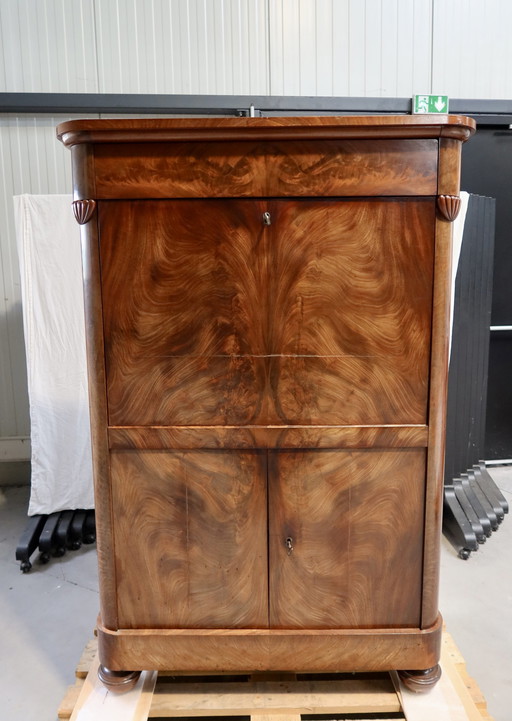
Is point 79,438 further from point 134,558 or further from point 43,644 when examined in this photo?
point 134,558

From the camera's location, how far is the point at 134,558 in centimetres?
153

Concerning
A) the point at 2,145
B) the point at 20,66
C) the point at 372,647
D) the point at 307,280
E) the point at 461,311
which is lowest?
the point at 372,647

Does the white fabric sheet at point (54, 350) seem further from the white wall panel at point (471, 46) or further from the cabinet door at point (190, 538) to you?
the white wall panel at point (471, 46)

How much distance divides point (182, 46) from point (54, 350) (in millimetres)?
1891

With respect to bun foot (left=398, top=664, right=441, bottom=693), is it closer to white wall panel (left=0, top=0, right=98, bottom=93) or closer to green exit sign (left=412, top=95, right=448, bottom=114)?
green exit sign (left=412, top=95, right=448, bottom=114)

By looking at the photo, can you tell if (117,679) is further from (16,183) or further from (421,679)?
(16,183)

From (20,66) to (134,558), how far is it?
2.91 metres

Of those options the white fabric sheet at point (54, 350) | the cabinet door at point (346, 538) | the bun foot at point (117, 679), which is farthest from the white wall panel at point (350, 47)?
the bun foot at point (117, 679)

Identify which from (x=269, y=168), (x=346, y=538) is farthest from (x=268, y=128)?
(x=346, y=538)

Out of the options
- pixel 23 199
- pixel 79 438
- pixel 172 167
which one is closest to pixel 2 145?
pixel 23 199

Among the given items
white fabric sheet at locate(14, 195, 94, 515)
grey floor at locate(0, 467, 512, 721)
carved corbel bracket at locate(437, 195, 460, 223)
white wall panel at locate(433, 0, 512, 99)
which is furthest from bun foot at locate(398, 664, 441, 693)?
white wall panel at locate(433, 0, 512, 99)

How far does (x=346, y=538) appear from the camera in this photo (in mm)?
1510

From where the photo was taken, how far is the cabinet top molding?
4.30 ft

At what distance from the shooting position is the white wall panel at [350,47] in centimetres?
331
